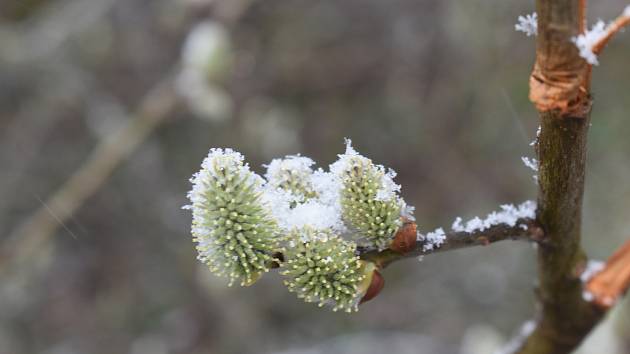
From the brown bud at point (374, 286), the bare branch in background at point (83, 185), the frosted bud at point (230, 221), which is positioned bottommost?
the frosted bud at point (230, 221)

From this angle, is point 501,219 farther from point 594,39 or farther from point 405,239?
point 594,39

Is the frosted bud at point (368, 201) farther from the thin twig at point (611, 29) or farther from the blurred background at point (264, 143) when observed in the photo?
the blurred background at point (264, 143)

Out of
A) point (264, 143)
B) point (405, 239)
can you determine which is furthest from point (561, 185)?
point (264, 143)

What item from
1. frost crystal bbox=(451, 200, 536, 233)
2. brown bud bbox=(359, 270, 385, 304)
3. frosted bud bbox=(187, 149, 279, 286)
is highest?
frost crystal bbox=(451, 200, 536, 233)

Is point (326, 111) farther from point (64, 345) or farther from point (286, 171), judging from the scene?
point (286, 171)

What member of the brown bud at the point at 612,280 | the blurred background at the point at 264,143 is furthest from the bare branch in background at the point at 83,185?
Result: the brown bud at the point at 612,280

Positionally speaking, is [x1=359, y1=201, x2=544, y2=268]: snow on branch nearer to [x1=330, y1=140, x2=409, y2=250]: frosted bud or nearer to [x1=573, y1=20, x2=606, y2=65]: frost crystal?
[x1=330, y1=140, x2=409, y2=250]: frosted bud

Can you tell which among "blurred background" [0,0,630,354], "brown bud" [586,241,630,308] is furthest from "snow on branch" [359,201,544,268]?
"blurred background" [0,0,630,354]
